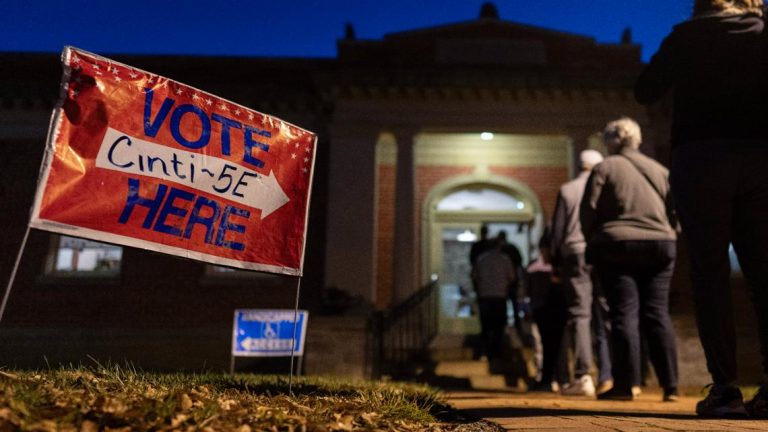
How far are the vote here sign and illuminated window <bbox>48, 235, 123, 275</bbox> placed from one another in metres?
10.2

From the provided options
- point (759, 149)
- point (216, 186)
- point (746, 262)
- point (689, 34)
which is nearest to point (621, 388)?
point (746, 262)

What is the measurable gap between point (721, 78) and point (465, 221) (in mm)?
Answer: 11087

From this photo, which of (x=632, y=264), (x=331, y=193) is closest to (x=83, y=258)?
(x=331, y=193)

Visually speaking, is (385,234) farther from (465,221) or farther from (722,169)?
(722,169)

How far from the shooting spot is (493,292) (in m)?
7.70

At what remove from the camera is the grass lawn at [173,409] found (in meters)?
1.75

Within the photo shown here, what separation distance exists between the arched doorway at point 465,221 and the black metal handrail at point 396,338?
3.31m

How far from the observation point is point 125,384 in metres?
2.58

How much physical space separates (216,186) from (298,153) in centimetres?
55

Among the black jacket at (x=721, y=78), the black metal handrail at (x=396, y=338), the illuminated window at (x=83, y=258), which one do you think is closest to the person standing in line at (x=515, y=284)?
the black metal handrail at (x=396, y=338)

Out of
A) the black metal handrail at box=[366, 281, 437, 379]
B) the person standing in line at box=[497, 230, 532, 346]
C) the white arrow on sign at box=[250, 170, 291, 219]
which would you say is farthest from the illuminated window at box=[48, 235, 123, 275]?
the white arrow on sign at box=[250, 170, 291, 219]

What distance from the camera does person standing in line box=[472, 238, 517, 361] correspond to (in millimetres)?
7715

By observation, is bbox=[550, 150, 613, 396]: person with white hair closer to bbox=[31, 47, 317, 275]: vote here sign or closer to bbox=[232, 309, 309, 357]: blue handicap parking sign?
bbox=[31, 47, 317, 275]: vote here sign

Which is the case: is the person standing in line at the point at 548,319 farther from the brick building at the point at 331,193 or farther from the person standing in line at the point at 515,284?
the brick building at the point at 331,193
